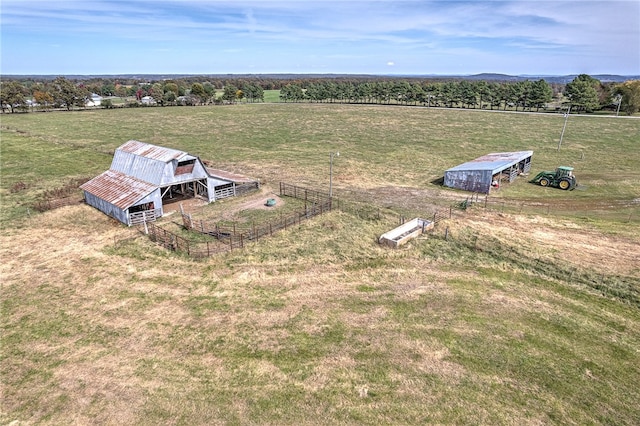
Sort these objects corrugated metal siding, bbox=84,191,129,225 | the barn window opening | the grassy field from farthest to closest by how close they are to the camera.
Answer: the barn window opening < corrugated metal siding, bbox=84,191,129,225 < the grassy field

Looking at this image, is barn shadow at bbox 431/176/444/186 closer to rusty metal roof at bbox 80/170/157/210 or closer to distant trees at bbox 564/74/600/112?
rusty metal roof at bbox 80/170/157/210

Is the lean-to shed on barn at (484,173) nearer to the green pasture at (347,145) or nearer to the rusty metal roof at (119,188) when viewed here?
the green pasture at (347,145)

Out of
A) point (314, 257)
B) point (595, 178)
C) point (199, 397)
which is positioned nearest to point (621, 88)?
point (595, 178)

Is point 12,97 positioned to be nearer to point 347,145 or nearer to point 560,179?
point 347,145

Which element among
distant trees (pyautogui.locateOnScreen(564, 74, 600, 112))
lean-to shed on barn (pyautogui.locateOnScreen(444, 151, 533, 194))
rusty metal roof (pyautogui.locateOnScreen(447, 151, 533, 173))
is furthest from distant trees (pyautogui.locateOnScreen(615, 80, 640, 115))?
lean-to shed on barn (pyautogui.locateOnScreen(444, 151, 533, 194))

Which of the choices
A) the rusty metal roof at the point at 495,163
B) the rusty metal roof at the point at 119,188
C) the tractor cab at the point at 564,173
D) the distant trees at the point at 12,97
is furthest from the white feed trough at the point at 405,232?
the distant trees at the point at 12,97

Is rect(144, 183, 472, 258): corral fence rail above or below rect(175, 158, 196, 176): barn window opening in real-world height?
below
